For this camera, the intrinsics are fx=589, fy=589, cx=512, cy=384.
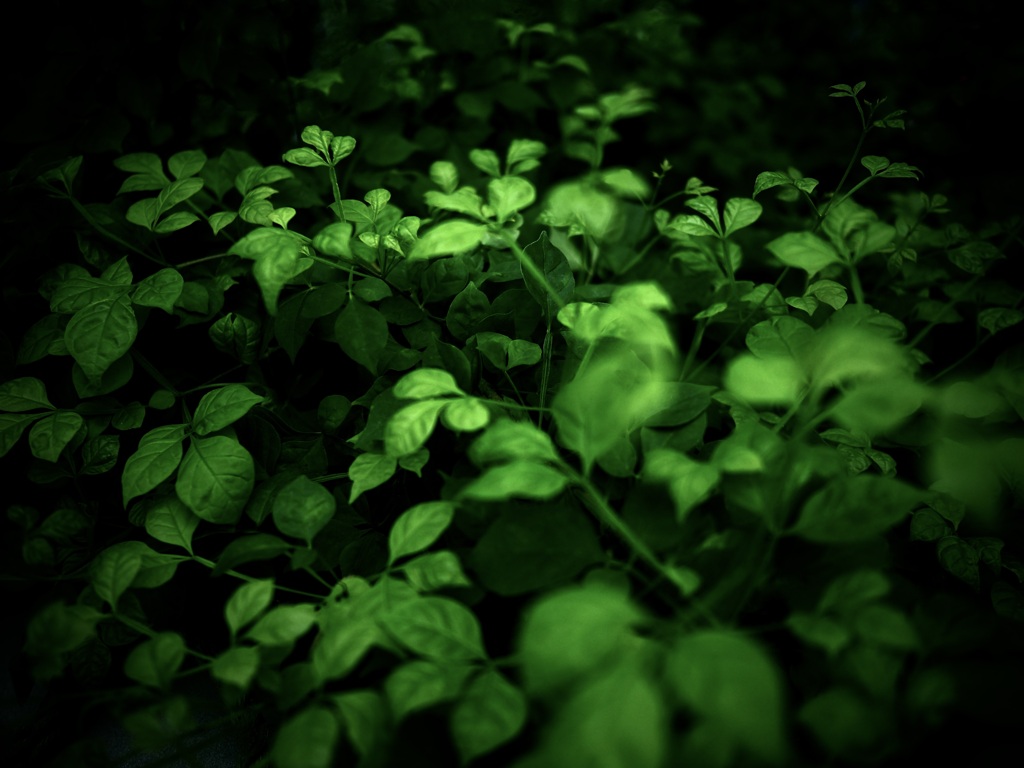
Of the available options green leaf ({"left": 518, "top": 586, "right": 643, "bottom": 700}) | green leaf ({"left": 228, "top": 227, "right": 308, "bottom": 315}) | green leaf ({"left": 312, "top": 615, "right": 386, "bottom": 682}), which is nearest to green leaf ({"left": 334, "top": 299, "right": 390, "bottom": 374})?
green leaf ({"left": 228, "top": 227, "right": 308, "bottom": 315})

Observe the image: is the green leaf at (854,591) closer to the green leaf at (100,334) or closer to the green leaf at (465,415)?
the green leaf at (465,415)

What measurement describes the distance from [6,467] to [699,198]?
1.15 metres

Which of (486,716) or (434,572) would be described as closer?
(486,716)

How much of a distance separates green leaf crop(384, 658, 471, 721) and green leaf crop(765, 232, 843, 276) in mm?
651

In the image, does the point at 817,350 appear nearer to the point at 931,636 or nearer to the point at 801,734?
the point at 931,636

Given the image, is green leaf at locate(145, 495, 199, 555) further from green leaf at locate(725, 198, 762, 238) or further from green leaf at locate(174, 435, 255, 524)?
green leaf at locate(725, 198, 762, 238)

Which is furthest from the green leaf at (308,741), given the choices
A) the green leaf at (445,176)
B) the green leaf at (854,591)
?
the green leaf at (445,176)

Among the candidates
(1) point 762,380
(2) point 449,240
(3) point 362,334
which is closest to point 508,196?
(2) point 449,240

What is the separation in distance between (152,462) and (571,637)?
0.59 metres

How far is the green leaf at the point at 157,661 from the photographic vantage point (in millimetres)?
561

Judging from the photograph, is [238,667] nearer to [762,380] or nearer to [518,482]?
[518,482]

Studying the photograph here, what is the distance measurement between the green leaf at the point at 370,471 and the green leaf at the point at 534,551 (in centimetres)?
14

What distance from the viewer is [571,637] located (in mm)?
437

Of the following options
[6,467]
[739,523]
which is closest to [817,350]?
[739,523]
